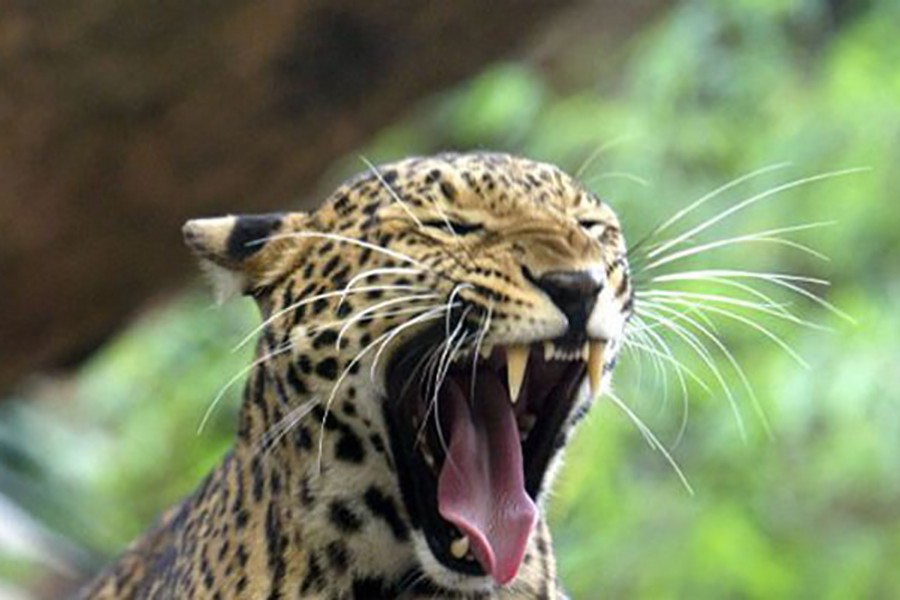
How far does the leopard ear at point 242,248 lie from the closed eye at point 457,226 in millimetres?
357

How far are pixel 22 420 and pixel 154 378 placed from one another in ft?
7.61

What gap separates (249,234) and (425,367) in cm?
51

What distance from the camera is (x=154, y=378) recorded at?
39.2 ft

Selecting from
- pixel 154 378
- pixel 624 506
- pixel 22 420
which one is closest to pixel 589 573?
pixel 624 506

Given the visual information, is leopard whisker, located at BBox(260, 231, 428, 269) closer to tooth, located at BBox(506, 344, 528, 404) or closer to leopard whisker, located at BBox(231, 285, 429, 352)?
leopard whisker, located at BBox(231, 285, 429, 352)

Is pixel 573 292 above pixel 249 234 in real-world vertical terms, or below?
below

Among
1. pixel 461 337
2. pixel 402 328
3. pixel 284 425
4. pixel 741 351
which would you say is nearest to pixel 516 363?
pixel 461 337

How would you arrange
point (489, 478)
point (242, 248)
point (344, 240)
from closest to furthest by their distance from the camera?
point (489, 478), point (344, 240), point (242, 248)

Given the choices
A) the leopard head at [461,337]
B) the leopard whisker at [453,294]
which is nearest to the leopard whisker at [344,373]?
the leopard head at [461,337]

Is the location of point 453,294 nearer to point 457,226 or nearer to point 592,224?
point 457,226

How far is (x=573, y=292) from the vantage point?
372 cm

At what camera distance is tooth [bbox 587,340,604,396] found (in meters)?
3.79

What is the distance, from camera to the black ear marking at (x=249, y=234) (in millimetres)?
4242

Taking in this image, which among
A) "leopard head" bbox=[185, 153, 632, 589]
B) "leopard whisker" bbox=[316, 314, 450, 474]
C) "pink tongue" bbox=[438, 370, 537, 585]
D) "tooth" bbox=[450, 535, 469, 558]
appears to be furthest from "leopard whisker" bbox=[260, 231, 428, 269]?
"tooth" bbox=[450, 535, 469, 558]
